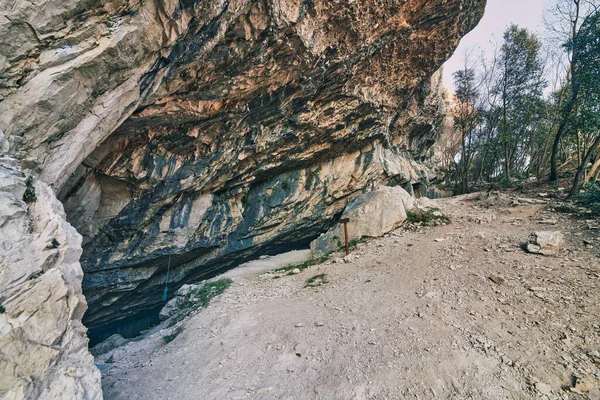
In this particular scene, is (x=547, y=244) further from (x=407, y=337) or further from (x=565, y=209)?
(x=407, y=337)

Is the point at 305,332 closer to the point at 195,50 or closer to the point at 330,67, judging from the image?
the point at 195,50

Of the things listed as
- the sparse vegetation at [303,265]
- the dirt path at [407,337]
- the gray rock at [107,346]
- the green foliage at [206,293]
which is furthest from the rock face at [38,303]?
the gray rock at [107,346]

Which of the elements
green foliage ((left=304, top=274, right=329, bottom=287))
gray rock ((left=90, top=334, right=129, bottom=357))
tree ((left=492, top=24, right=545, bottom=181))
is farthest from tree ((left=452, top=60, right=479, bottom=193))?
gray rock ((left=90, top=334, right=129, bottom=357))

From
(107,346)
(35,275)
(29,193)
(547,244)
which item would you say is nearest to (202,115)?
(29,193)

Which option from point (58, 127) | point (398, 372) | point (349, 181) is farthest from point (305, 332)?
point (349, 181)

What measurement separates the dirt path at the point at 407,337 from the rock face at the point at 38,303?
221 centimetres

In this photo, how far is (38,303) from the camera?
370 centimetres

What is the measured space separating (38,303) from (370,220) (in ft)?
37.3

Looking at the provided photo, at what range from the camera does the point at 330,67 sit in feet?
35.3

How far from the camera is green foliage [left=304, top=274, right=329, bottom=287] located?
9559 millimetres

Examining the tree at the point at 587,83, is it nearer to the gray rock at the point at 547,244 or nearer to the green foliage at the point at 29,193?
the gray rock at the point at 547,244

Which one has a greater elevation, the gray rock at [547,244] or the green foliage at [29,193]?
the green foliage at [29,193]

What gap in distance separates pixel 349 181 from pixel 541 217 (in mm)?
9525

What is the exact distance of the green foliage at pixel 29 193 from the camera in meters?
4.43
